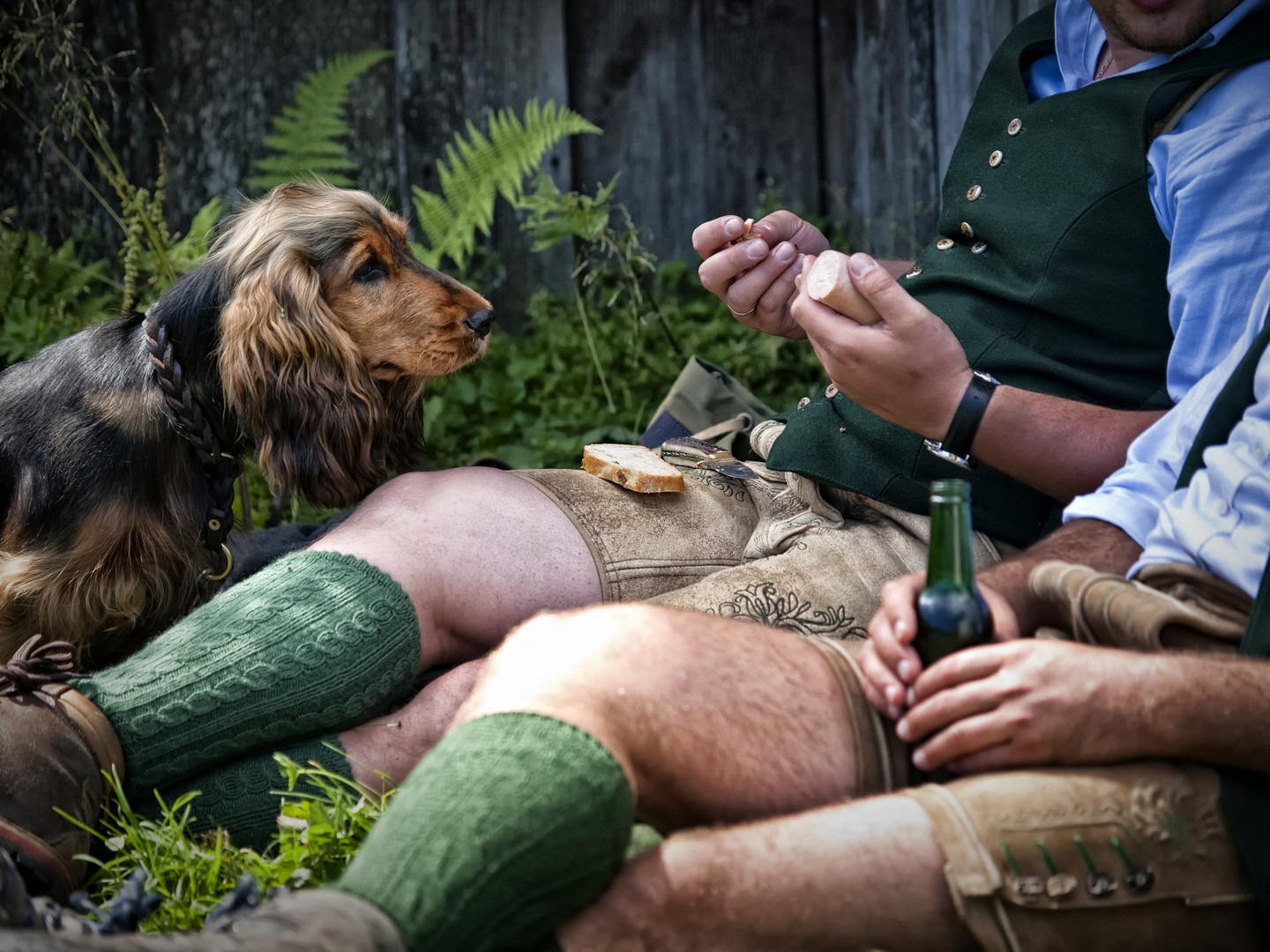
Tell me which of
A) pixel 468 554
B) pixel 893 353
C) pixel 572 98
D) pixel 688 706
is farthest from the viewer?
pixel 572 98

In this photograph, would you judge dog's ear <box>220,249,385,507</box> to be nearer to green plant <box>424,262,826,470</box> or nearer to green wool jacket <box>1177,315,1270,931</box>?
green plant <box>424,262,826,470</box>

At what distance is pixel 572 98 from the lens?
476cm

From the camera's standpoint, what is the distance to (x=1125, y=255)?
199cm

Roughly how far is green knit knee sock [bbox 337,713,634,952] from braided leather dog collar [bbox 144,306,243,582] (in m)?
1.50

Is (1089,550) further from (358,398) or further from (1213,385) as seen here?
(358,398)

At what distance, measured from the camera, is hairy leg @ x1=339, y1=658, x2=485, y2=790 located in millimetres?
1945

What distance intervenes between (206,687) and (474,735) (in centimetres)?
77

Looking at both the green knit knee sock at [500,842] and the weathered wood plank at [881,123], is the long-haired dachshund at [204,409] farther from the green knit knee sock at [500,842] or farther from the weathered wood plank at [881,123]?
the weathered wood plank at [881,123]

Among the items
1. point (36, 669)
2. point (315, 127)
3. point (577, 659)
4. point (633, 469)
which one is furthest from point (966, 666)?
point (315, 127)

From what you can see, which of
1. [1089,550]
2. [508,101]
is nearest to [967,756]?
[1089,550]

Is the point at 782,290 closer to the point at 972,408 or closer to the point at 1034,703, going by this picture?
the point at 972,408

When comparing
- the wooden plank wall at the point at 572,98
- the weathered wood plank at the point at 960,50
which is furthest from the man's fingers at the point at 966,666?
the wooden plank wall at the point at 572,98

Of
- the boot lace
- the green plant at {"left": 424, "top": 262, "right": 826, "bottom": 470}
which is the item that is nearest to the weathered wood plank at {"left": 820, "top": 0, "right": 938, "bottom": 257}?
the green plant at {"left": 424, "top": 262, "right": 826, "bottom": 470}

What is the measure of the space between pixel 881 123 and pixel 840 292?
116 inches
